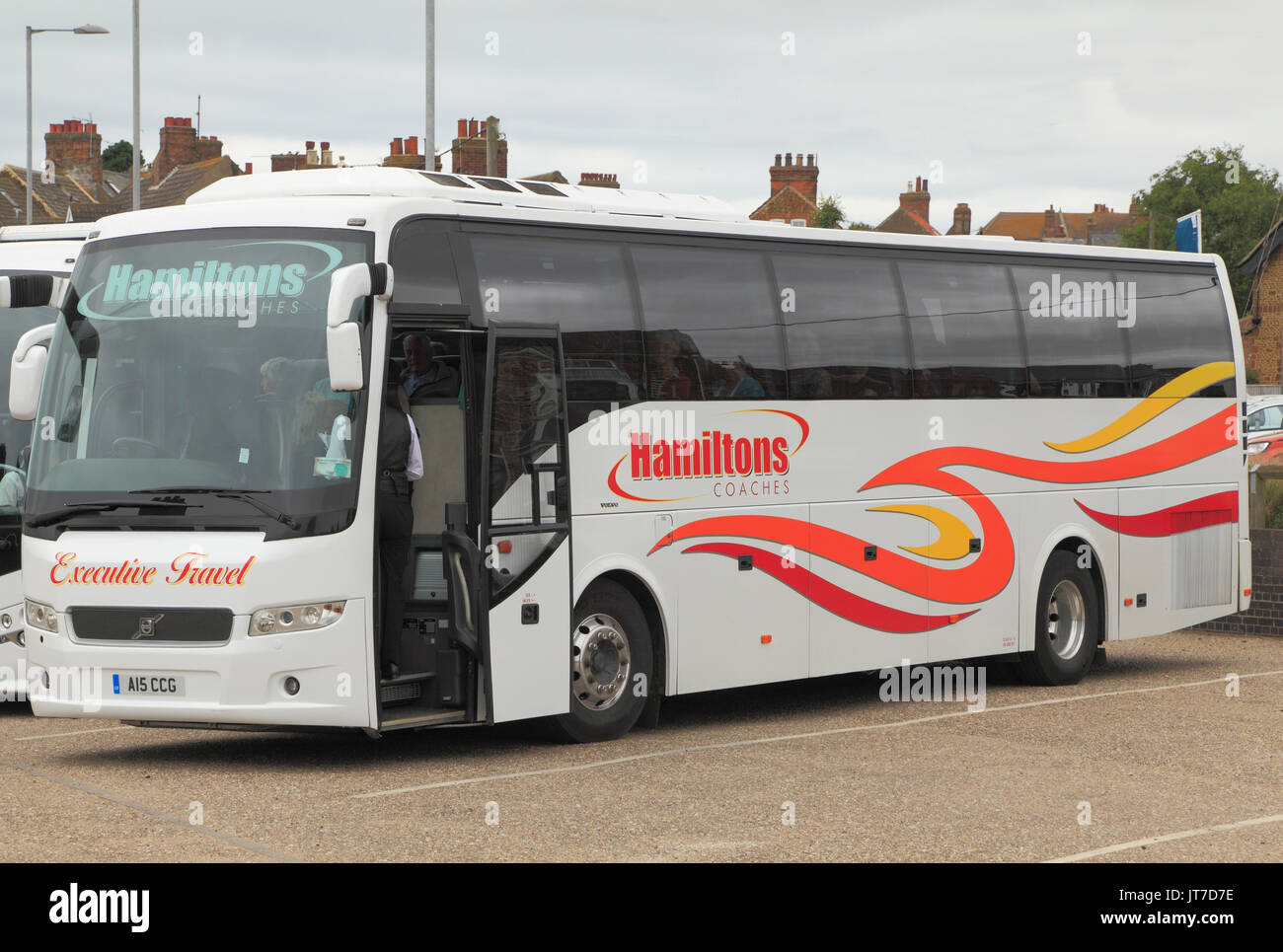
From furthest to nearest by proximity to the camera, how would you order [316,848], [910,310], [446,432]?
[910,310]
[446,432]
[316,848]

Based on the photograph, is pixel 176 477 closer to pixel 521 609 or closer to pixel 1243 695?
pixel 521 609

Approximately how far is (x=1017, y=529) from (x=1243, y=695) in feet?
7.18

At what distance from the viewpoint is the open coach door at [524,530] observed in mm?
11523

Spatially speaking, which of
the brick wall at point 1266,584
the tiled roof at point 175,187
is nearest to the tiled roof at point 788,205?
the tiled roof at point 175,187

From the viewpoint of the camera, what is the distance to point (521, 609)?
11.7 m

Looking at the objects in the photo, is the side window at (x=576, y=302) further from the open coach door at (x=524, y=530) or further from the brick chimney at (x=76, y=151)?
the brick chimney at (x=76, y=151)

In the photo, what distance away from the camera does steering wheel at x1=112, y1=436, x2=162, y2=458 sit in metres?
11.0

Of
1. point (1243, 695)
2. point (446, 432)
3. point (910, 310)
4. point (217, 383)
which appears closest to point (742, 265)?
point (910, 310)

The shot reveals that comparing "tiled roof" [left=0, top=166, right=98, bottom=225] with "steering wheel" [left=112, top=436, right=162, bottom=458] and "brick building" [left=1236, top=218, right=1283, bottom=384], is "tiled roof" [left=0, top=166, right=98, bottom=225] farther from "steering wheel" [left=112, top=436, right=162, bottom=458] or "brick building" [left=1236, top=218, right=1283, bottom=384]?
"steering wheel" [left=112, top=436, right=162, bottom=458]

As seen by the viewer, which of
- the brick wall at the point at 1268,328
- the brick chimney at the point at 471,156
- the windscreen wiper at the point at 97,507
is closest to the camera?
the windscreen wiper at the point at 97,507

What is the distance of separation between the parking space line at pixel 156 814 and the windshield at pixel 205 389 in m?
1.47

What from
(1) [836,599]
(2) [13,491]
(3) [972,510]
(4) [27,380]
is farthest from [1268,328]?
(4) [27,380]

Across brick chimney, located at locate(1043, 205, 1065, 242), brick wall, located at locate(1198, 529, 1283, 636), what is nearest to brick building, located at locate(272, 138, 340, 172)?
brick wall, located at locate(1198, 529, 1283, 636)

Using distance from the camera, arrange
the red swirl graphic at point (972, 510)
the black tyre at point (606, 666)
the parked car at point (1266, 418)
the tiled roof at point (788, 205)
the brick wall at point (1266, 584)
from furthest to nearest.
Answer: the tiled roof at point (788, 205), the parked car at point (1266, 418), the brick wall at point (1266, 584), the red swirl graphic at point (972, 510), the black tyre at point (606, 666)
